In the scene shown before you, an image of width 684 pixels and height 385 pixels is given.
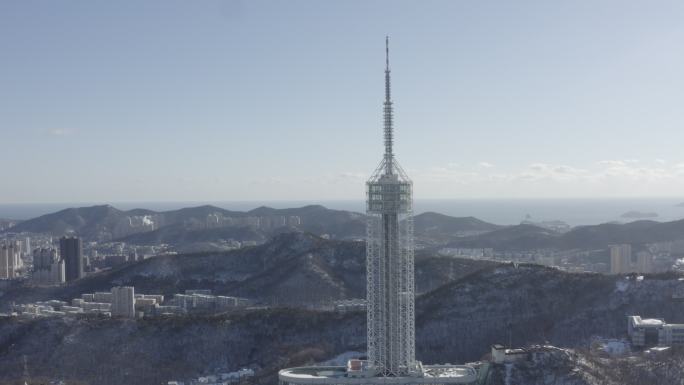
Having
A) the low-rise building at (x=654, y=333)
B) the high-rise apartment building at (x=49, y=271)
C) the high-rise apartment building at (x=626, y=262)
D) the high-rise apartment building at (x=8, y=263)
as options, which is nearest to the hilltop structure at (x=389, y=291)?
the low-rise building at (x=654, y=333)

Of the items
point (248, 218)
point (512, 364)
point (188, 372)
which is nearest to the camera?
point (512, 364)

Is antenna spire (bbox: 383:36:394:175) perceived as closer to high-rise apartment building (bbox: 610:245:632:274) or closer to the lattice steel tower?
the lattice steel tower

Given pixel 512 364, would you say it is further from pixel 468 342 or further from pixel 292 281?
pixel 292 281

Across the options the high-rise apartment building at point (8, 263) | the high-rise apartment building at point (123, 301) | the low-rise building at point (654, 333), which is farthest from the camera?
the high-rise apartment building at point (8, 263)

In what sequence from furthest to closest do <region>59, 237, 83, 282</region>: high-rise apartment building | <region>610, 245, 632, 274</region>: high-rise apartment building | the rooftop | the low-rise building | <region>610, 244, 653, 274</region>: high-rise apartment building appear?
<region>59, 237, 83, 282</region>: high-rise apartment building < <region>610, 245, 632, 274</region>: high-rise apartment building < <region>610, 244, 653, 274</region>: high-rise apartment building < the low-rise building < the rooftop

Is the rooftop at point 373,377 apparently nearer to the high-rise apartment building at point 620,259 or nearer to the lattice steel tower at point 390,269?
the lattice steel tower at point 390,269

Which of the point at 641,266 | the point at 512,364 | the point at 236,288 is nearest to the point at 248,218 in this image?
the point at 236,288

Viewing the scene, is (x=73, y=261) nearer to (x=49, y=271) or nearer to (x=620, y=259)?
(x=49, y=271)

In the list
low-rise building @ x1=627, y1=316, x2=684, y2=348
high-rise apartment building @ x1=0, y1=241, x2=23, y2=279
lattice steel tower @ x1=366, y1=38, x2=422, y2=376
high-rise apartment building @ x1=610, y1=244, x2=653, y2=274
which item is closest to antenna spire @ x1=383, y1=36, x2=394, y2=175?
lattice steel tower @ x1=366, y1=38, x2=422, y2=376
